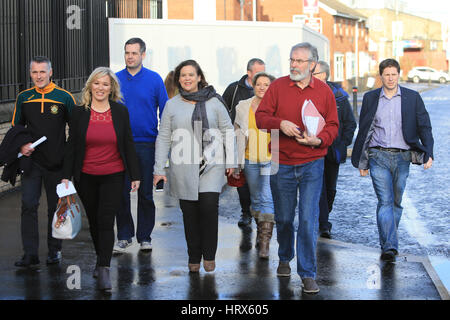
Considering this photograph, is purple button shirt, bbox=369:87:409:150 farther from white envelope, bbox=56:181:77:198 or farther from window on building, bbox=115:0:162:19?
window on building, bbox=115:0:162:19

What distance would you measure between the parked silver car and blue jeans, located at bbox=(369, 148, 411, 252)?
74949 millimetres

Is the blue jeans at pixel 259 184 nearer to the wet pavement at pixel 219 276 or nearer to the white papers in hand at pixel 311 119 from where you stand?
the wet pavement at pixel 219 276

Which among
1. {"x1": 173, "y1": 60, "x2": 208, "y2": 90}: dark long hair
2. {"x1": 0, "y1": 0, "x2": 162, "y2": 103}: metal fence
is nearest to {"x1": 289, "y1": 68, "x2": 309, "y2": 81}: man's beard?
{"x1": 173, "y1": 60, "x2": 208, "y2": 90}: dark long hair

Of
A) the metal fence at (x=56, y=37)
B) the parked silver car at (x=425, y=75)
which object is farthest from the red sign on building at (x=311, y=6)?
the parked silver car at (x=425, y=75)

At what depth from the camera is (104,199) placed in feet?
21.0

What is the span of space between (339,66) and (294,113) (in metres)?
56.9

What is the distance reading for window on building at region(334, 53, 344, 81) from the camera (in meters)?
60.9

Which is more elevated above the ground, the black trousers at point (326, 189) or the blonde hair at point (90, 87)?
the blonde hair at point (90, 87)

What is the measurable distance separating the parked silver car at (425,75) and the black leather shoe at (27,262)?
251ft

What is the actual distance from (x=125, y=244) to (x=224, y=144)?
5.44 ft

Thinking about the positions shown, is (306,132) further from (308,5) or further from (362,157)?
(308,5)

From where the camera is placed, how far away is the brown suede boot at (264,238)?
750 centimetres
